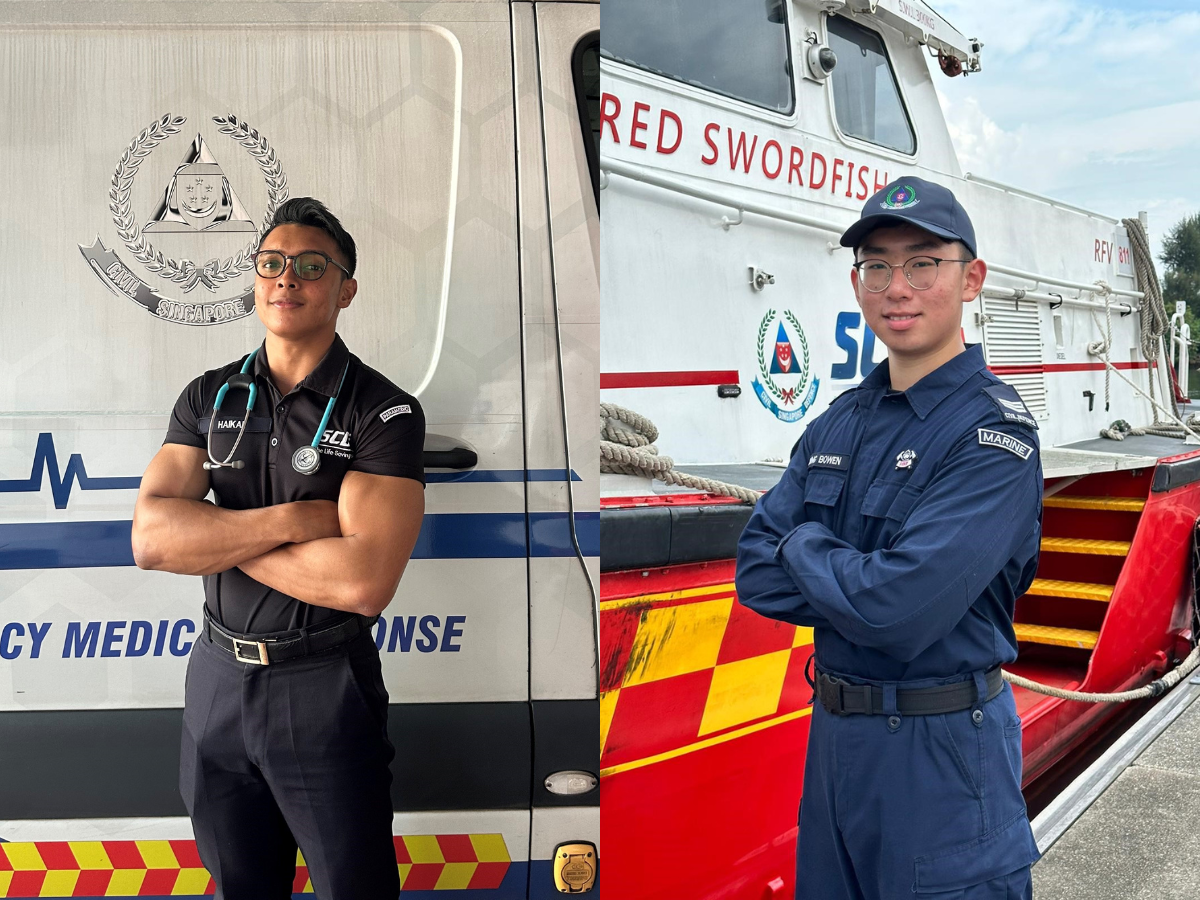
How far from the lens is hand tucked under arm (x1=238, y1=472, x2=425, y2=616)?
5.22ft

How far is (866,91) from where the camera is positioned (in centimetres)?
338

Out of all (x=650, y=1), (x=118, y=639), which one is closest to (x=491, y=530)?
(x=118, y=639)

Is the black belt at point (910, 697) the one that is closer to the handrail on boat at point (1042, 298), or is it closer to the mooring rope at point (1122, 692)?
the mooring rope at point (1122, 692)

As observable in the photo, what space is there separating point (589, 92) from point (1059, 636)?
3511mm

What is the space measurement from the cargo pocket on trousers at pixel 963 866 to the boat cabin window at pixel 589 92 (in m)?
1.30

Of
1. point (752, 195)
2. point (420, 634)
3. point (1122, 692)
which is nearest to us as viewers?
point (420, 634)

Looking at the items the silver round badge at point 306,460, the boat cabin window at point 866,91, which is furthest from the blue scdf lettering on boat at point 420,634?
the boat cabin window at point 866,91

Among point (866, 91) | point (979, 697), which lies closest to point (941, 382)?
point (979, 697)

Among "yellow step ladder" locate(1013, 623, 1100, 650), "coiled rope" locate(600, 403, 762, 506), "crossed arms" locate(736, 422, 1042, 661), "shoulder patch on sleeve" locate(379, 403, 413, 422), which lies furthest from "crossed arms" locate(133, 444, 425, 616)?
"yellow step ladder" locate(1013, 623, 1100, 650)

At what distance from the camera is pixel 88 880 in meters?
1.89

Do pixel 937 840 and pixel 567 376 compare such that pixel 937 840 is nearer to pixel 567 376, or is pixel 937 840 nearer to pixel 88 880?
pixel 567 376

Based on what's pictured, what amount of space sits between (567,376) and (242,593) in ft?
2.32

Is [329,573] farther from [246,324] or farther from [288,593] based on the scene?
[246,324]

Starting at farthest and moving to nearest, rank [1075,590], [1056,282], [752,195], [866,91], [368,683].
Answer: [1056,282]
[1075,590]
[866,91]
[752,195]
[368,683]
